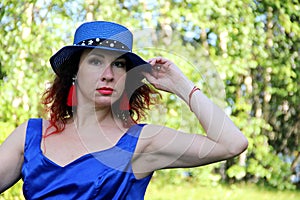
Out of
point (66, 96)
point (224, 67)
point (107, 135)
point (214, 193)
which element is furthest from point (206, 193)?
point (107, 135)

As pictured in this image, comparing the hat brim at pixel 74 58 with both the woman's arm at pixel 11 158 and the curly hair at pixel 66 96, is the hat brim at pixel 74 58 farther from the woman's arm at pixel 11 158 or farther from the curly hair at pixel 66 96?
the woman's arm at pixel 11 158

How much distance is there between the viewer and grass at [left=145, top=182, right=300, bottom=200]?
521cm

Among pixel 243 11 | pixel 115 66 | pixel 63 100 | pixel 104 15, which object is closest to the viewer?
pixel 115 66

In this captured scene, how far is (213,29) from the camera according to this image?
17.6 ft

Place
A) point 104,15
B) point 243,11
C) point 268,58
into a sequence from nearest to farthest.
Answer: point 104,15 < point 243,11 < point 268,58

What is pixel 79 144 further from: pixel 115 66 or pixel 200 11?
pixel 200 11

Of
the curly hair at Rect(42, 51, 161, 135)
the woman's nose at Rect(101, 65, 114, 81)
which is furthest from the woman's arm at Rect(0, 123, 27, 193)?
the woman's nose at Rect(101, 65, 114, 81)

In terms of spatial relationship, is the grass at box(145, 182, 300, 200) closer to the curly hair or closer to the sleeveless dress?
the curly hair

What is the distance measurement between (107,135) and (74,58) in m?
0.27

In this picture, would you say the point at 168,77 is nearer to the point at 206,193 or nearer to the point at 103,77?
the point at 103,77

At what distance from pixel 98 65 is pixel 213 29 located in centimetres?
331

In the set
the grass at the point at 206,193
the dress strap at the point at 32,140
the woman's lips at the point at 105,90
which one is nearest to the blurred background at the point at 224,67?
the grass at the point at 206,193

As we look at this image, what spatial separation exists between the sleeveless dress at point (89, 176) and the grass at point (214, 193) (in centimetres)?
276

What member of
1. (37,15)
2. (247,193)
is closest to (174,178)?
(247,193)
